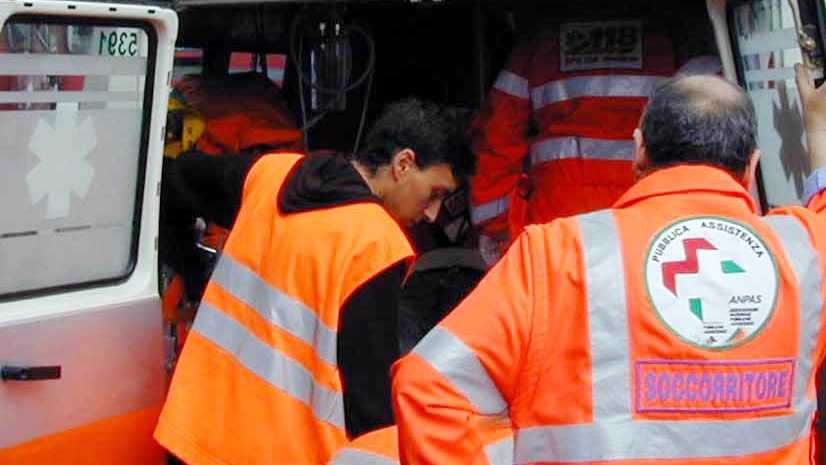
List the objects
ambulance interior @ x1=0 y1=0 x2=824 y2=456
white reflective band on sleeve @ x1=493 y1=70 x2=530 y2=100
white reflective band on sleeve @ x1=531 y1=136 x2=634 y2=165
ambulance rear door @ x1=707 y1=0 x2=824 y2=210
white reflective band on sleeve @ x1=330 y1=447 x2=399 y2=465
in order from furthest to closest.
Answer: white reflective band on sleeve @ x1=493 y1=70 x2=530 y2=100, white reflective band on sleeve @ x1=531 y1=136 x2=634 y2=165, ambulance rear door @ x1=707 y1=0 x2=824 y2=210, ambulance interior @ x1=0 y1=0 x2=824 y2=456, white reflective band on sleeve @ x1=330 y1=447 x2=399 y2=465

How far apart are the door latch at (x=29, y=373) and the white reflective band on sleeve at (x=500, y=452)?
3.01ft

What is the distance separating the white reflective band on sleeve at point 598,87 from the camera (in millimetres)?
4383

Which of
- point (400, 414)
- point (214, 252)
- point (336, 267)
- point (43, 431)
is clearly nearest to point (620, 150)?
point (214, 252)

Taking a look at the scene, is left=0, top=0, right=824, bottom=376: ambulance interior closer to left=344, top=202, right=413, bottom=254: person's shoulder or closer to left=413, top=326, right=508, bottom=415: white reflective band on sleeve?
left=344, top=202, right=413, bottom=254: person's shoulder

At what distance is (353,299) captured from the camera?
9.77 ft

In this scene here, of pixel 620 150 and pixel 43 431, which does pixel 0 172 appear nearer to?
pixel 43 431

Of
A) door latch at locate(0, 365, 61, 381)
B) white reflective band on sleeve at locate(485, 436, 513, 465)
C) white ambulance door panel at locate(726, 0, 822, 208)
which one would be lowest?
white reflective band on sleeve at locate(485, 436, 513, 465)

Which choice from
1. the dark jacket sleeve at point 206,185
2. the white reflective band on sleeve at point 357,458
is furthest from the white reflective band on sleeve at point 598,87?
the white reflective band on sleeve at point 357,458

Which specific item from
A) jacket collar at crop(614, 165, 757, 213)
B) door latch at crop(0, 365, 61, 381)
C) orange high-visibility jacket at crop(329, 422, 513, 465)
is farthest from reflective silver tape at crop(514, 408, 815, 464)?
door latch at crop(0, 365, 61, 381)

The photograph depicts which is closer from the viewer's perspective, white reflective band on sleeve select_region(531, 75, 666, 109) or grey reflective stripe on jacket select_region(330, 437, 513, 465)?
grey reflective stripe on jacket select_region(330, 437, 513, 465)

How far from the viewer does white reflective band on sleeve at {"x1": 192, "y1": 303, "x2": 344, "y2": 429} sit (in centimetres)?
304

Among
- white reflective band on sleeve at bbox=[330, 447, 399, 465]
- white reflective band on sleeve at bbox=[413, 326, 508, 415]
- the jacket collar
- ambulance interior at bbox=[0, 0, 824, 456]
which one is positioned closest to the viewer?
white reflective band on sleeve at bbox=[413, 326, 508, 415]

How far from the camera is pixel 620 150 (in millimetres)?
4371

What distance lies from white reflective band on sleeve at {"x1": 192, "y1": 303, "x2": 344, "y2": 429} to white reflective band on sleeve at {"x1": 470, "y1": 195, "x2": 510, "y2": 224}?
1521mm
